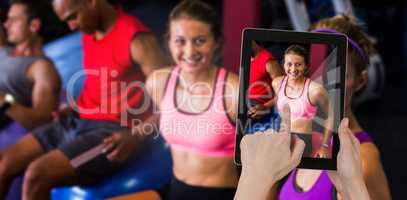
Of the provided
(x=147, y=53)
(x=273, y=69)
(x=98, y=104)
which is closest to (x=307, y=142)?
(x=273, y=69)

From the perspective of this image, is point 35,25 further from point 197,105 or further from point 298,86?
point 298,86

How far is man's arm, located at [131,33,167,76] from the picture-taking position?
167 cm

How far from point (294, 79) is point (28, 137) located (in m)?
1.11

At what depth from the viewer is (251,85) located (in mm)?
1039

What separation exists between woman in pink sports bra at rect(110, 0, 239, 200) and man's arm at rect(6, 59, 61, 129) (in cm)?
40

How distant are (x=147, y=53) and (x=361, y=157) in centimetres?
74

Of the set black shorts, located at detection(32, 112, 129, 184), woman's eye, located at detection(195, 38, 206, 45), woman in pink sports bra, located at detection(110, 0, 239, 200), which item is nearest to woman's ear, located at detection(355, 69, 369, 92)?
woman in pink sports bra, located at detection(110, 0, 239, 200)

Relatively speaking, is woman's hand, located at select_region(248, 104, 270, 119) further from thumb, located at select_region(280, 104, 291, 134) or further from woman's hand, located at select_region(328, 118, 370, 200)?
woman's hand, located at select_region(328, 118, 370, 200)

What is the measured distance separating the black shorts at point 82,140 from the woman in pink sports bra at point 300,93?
2.48 ft

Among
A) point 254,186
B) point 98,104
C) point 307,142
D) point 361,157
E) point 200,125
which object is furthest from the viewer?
point 98,104

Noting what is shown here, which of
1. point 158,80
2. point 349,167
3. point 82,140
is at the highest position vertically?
point 158,80

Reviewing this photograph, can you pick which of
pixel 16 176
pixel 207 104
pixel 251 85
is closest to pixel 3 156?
pixel 16 176

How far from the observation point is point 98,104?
1770 millimetres

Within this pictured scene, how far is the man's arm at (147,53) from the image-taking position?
65.6 inches
